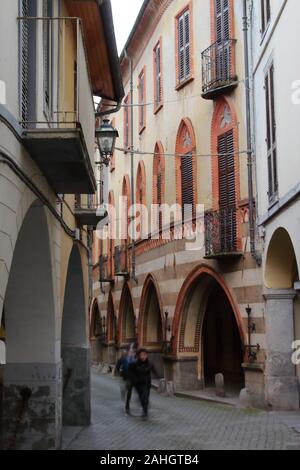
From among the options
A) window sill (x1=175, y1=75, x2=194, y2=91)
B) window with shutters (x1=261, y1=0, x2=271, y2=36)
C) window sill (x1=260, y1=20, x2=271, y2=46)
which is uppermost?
window sill (x1=175, y1=75, x2=194, y2=91)

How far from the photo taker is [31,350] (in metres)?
10.6

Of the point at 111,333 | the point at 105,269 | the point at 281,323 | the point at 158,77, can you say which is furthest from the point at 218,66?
the point at 111,333

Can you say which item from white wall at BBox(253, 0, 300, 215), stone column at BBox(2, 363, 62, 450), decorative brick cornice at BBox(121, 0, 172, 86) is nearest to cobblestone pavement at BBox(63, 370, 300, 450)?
stone column at BBox(2, 363, 62, 450)

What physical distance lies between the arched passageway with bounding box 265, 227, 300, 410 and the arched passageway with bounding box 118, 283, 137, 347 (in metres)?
15.0

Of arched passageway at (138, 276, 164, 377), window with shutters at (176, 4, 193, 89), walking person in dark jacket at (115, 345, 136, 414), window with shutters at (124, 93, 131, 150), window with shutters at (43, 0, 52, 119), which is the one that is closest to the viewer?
window with shutters at (43, 0, 52, 119)

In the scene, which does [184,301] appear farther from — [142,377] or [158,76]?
[158,76]

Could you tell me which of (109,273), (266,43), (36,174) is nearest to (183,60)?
(266,43)

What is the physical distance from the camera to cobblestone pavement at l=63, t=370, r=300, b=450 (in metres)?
13.0

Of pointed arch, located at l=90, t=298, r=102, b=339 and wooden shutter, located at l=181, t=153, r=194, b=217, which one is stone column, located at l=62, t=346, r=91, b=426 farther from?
pointed arch, located at l=90, t=298, r=102, b=339

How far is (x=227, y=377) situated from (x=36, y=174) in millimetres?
18431

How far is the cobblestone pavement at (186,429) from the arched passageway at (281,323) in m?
0.66

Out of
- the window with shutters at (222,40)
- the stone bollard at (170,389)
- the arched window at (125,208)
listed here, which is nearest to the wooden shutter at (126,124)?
the arched window at (125,208)

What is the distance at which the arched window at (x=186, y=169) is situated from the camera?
22922 mm

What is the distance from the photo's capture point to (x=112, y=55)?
14.1m
